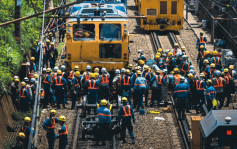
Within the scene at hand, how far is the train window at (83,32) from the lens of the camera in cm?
2433

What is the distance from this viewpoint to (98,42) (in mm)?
24203

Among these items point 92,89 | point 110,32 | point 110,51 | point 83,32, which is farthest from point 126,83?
point 83,32

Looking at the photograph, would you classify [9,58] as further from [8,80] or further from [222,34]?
[222,34]

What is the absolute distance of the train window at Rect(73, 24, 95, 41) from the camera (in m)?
24.3

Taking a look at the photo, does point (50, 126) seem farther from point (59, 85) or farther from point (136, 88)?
point (136, 88)

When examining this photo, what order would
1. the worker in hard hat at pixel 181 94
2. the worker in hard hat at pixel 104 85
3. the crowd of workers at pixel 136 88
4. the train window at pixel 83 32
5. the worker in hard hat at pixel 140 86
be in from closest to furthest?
the worker in hard hat at pixel 181 94 → the crowd of workers at pixel 136 88 → the worker in hard hat at pixel 140 86 → the worker in hard hat at pixel 104 85 → the train window at pixel 83 32

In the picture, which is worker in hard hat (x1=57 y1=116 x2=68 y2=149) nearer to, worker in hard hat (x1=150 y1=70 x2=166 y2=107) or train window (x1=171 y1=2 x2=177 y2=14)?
worker in hard hat (x1=150 y1=70 x2=166 y2=107)

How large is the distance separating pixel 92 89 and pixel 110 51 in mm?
3792

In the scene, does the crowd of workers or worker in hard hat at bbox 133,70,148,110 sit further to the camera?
worker in hard hat at bbox 133,70,148,110

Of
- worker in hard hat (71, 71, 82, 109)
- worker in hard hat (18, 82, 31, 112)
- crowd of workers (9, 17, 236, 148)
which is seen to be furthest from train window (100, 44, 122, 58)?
worker in hard hat (18, 82, 31, 112)

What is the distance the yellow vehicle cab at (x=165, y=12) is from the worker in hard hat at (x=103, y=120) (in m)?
17.4

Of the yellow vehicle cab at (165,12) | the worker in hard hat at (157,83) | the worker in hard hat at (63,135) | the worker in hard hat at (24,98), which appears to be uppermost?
the yellow vehicle cab at (165,12)

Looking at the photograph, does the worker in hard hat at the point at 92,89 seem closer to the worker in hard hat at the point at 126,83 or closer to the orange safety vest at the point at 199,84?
the worker in hard hat at the point at 126,83

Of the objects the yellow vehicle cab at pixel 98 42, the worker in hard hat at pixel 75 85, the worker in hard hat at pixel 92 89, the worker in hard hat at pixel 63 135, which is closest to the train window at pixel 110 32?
the yellow vehicle cab at pixel 98 42
